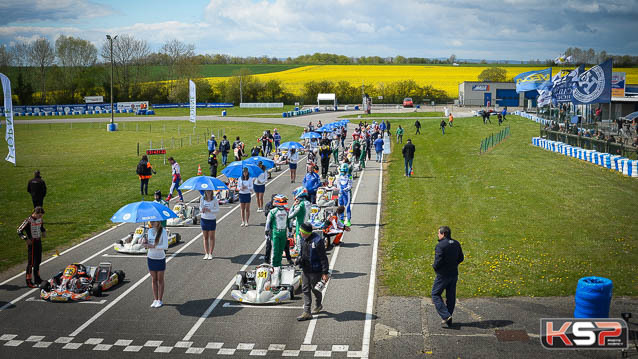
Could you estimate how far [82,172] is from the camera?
34.3 m

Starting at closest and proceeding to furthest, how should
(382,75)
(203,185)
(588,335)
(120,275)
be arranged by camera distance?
(588,335)
(120,275)
(203,185)
(382,75)

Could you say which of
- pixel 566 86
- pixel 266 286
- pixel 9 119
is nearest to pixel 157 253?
pixel 266 286

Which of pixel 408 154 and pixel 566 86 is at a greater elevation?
pixel 566 86

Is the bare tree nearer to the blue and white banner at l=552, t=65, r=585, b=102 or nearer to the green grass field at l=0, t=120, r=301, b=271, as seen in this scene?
the green grass field at l=0, t=120, r=301, b=271

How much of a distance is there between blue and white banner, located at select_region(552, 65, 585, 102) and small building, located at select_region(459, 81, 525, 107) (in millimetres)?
56620

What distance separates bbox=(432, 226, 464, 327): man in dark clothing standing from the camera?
1076cm

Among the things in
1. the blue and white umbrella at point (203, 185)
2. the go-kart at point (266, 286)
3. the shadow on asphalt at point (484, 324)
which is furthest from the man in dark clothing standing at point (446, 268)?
the blue and white umbrella at point (203, 185)

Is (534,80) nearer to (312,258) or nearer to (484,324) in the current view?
(484,324)

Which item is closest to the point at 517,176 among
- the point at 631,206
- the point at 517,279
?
the point at 631,206

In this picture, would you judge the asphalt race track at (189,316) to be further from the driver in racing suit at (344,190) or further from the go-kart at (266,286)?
the driver in racing suit at (344,190)

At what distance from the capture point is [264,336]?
10922 millimetres

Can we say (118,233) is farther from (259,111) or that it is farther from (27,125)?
(259,111)

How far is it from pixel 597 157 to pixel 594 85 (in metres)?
4.50

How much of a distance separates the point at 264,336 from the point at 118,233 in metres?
10.5
